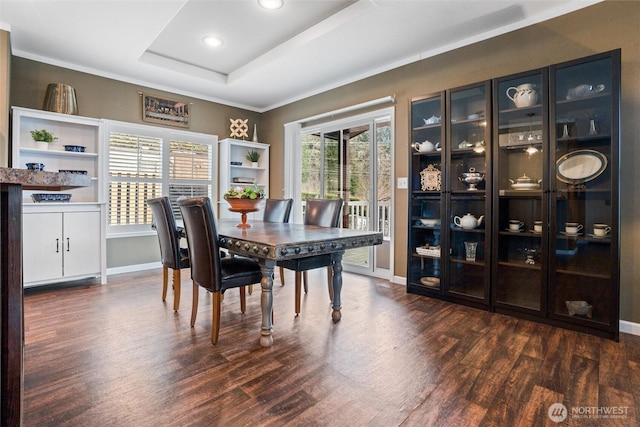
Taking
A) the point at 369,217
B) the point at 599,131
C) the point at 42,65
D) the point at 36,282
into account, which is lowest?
the point at 36,282

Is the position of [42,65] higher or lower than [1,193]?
higher

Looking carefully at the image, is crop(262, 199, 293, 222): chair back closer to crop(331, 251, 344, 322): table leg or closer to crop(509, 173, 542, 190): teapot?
crop(331, 251, 344, 322): table leg

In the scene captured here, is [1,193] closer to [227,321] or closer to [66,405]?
[66,405]

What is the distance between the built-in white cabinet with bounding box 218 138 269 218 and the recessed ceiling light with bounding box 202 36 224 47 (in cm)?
164

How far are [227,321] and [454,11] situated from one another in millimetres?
3123

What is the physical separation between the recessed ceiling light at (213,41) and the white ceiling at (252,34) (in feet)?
0.24

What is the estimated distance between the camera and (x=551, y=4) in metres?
2.62

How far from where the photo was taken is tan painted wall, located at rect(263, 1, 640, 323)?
2.39 metres

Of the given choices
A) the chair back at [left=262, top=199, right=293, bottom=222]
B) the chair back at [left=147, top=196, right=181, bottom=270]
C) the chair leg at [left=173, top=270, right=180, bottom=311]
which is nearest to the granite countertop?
the chair back at [left=147, top=196, right=181, bottom=270]

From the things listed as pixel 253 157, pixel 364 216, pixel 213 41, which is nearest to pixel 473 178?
pixel 364 216

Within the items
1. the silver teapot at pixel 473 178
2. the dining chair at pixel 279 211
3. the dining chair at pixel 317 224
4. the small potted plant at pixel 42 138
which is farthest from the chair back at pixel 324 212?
the small potted plant at pixel 42 138

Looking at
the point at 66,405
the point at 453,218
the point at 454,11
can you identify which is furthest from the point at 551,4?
the point at 66,405

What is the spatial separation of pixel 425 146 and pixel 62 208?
378 cm

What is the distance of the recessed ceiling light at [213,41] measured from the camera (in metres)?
3.43
